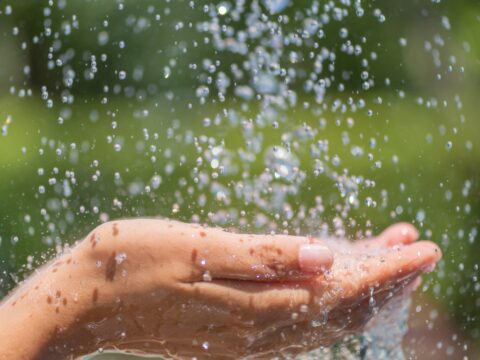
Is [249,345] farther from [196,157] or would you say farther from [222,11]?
[222,11]

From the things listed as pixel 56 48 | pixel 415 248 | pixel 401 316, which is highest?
pixel 56 48

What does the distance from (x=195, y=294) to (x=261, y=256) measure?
0.09m

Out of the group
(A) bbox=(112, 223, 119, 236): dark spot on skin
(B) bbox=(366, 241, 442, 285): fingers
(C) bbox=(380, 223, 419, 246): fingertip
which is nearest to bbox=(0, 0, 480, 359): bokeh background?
(C) bbox=(380, 223, 419, 246): fingertip

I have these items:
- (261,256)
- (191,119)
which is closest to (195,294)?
(261,256)

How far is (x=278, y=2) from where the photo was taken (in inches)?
Answer: 131

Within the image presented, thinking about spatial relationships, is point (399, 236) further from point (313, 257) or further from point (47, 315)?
point (47, 315)

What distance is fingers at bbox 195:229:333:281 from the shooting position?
3.12 ft

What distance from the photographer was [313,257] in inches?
37.5

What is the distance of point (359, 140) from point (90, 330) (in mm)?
2519

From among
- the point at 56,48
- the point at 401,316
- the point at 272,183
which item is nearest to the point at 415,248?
the point at 401,316

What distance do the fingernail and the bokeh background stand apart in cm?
160

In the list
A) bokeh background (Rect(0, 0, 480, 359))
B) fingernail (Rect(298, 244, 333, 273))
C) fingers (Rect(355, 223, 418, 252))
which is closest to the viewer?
fingernail (Rect(298, 244, 333, 273))

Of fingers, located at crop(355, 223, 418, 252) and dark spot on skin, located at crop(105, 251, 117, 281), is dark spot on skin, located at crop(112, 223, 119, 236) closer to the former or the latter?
dark spot on skin, located at crop(105, 251, 117, 281)

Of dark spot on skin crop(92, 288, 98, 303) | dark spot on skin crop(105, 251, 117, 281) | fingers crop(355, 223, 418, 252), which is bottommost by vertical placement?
fingers crop(355, 223, 418, 252)
